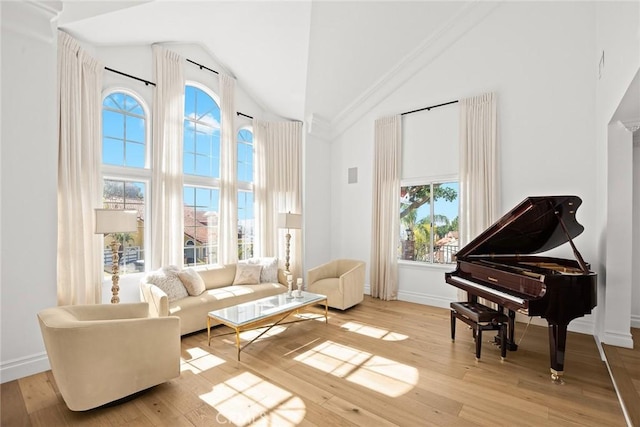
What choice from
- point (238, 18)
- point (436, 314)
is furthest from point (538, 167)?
point (238, 18)

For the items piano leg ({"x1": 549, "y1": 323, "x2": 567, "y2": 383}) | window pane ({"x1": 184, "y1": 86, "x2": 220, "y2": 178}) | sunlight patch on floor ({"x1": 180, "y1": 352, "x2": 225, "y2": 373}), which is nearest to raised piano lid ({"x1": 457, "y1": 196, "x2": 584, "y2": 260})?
piano leg ({"x1": 549, "y1": 323, "x2": 567, "y2": 383})

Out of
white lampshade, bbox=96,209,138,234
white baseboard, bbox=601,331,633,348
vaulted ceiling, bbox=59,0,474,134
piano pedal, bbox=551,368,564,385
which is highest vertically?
vaulted ceiling, bbox=59,0,474,134

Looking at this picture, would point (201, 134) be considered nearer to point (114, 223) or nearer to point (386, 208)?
point (114, 223)

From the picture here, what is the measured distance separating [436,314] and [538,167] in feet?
8.55

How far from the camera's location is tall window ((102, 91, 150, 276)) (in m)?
3.97

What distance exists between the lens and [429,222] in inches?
213

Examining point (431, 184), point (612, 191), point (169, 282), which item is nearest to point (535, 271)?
point (612, 191)

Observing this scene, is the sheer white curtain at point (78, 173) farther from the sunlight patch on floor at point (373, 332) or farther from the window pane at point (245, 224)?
the sunlight patch on floor at point (373, 332)

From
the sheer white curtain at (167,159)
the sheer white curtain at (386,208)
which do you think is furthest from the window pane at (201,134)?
the sheer white curtain at (386,208)

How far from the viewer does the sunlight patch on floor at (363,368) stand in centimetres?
265

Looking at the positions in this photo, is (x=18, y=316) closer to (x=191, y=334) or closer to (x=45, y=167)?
(x=45, y=167)

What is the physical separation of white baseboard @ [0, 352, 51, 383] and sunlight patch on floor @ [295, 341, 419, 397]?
94.6 inches

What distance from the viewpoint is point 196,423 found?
2.14 m

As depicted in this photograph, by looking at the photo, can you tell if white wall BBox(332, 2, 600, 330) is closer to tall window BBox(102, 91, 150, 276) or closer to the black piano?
the black piano
